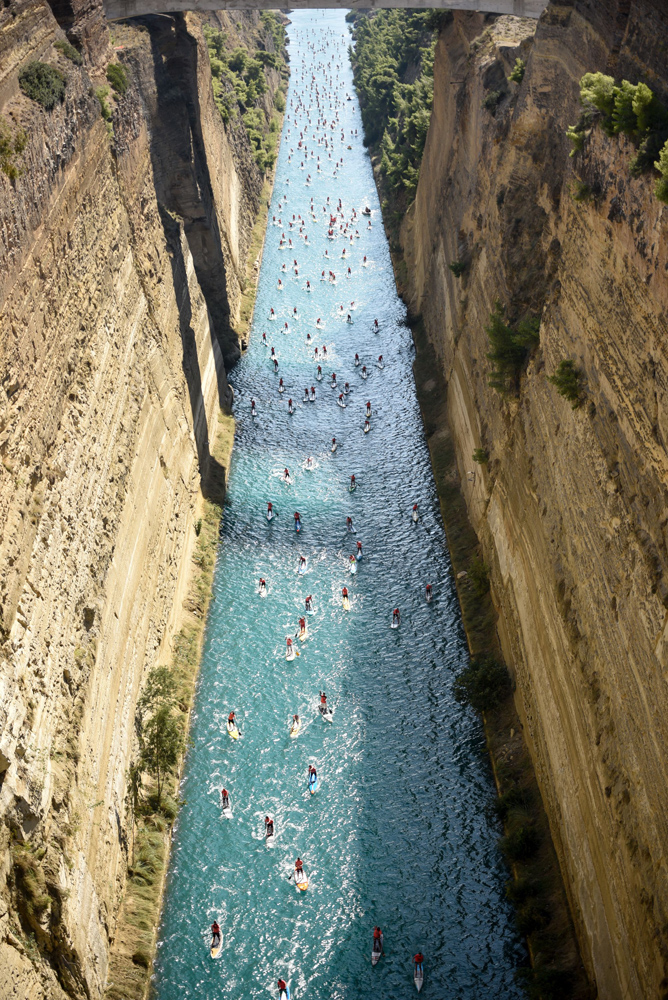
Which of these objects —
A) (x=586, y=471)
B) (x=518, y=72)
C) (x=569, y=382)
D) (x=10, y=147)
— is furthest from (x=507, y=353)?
(x=10, y=147)

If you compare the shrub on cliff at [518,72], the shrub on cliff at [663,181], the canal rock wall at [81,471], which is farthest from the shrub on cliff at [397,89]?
the shrub on cliff at [663,181]

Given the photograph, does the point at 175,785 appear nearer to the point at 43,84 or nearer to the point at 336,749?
the point at 336,749

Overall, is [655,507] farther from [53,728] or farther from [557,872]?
[53,728]

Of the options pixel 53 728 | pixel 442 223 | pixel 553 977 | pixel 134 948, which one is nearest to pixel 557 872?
pixel 553 977

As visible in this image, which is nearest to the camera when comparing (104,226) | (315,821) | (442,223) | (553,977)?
(553,977)

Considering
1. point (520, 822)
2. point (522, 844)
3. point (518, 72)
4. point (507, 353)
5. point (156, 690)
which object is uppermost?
point (518, 72)

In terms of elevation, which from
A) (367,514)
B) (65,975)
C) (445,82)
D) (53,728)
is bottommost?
(367,514)

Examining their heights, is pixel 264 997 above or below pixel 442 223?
below
